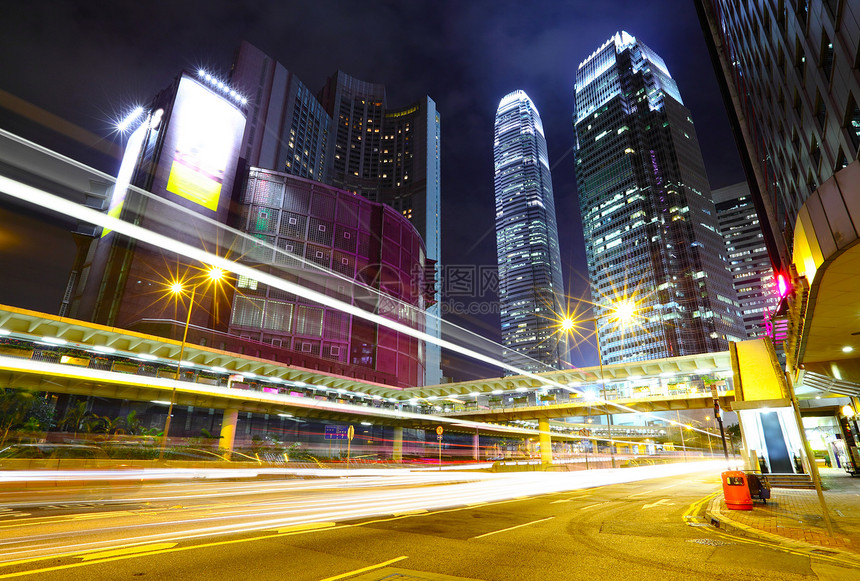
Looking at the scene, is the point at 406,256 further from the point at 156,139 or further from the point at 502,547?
the point at 502,547

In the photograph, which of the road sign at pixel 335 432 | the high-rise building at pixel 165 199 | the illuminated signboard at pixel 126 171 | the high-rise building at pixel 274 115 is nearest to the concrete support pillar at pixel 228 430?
the high-rise building at pixel 165 199

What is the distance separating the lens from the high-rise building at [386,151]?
164 metres

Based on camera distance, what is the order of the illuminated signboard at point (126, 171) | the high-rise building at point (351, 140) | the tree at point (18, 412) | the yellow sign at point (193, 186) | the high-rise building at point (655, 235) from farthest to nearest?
the high-rise building at point (655, 235)
the high-rise building at point (351, 140)
the illuminated signboard at point (126, 171)
the yellow sign at point (193, 186)
the tree at point (18, 412)

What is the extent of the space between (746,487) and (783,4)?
69.8 ft

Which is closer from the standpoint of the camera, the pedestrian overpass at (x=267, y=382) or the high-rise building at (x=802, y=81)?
the high-rise building at (x=802, y=81)

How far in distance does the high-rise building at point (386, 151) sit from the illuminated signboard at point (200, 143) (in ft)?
284

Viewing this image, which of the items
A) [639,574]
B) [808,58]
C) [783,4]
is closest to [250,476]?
[639,574]

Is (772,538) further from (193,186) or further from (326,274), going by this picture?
(326,274)

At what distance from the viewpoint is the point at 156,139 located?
230 feet

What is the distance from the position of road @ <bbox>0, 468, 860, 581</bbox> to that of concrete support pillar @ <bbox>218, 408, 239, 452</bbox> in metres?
32.2

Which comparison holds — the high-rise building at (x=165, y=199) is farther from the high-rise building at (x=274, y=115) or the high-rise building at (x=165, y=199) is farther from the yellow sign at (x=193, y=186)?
the high-rise building at (x=274, y=115)

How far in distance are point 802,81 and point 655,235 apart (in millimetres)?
163638

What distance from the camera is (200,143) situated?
7406cm

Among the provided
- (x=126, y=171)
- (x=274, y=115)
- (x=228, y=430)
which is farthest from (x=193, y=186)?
(x=274, y=115)
